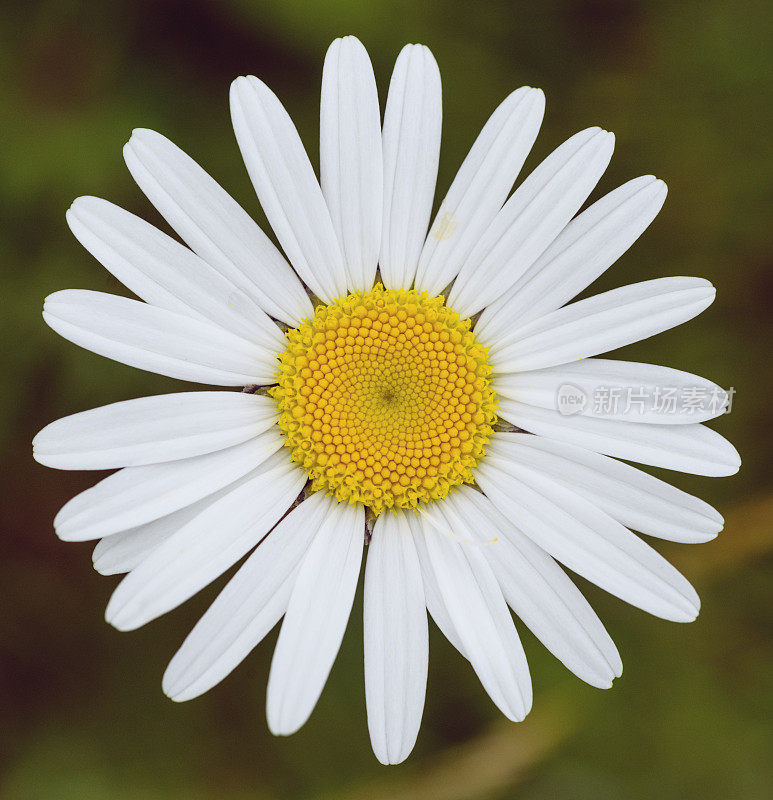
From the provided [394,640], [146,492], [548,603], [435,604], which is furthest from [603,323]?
[146,492]

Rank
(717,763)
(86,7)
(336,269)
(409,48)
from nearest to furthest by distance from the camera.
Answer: (409,48) < (336,269) < (86,7) < (717,763)

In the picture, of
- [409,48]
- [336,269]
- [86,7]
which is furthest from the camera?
[86,7]

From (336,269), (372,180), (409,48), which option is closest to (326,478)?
(336,269)

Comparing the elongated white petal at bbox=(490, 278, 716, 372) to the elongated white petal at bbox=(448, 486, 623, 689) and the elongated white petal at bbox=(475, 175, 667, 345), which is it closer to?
the elongated white petal at bbox=(475, 175, 667, 345)

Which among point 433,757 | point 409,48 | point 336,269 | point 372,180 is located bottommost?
point 433,757

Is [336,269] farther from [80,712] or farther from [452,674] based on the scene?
[80,712]

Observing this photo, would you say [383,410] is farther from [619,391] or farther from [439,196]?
[439,196]

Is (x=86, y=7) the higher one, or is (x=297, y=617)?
(x=86, y=7)
